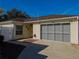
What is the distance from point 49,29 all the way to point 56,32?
1476mm

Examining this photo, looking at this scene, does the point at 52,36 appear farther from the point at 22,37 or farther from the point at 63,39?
the point at 22,37

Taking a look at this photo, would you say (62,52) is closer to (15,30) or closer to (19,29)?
(15,30)

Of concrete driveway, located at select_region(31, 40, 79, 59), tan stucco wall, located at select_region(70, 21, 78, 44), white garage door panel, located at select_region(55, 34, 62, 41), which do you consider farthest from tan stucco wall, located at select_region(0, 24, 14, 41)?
A: concrete driveway, located at select_region(31, 40, 79, 59)

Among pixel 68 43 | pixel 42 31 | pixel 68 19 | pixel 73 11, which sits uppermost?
pixel 73 11

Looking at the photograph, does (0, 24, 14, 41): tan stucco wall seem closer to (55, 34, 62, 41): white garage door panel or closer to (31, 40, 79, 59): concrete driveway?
(55, 34, 62, 41): white garage door panel

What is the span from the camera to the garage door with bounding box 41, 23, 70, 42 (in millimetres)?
17116

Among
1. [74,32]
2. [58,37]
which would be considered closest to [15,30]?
[58,37]

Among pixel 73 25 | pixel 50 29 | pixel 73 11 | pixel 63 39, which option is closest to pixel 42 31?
pixel 50 29

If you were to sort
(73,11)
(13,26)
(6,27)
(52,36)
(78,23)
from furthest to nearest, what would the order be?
1. (73,11)
2. (6,27)
3. (13,26)
4. (52,36)
5. (78,23)

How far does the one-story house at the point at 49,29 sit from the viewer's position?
16.3 metres

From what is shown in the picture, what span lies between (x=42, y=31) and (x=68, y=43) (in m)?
5.36

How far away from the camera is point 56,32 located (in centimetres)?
1836

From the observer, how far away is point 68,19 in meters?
16.6

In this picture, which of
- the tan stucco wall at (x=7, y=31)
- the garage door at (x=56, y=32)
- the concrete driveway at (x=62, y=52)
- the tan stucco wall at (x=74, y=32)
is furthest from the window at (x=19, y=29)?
the concrete driveway at (x=62, y=52)
